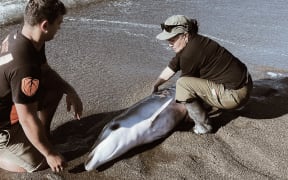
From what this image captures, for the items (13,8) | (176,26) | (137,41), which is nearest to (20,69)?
(176,26)

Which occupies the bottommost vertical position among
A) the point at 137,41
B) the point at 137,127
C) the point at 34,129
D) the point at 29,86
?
the point at 137,41

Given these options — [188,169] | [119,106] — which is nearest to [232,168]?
[188,169]

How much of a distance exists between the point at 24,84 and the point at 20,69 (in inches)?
4.4

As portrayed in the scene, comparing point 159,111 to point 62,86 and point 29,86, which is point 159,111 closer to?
point 62,86

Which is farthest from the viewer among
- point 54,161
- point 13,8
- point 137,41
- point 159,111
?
point 13,8

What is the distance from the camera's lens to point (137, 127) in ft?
13.4

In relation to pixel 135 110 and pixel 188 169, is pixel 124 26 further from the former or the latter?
pixel 188 169

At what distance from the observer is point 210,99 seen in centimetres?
421

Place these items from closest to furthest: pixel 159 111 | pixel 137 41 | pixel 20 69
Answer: pixel 20 69 < pixel 159 111 < pixel 137 41

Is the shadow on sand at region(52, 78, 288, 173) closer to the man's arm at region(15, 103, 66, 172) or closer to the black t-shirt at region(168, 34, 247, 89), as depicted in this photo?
the man's arm at region(15, 103, 66, 172)

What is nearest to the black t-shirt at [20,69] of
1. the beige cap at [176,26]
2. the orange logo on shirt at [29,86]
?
the orange logo on shirt at [29,86]

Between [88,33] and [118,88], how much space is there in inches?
81.6

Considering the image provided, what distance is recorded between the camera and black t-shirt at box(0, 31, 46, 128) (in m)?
3.16

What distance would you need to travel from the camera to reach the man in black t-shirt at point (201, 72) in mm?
3953
